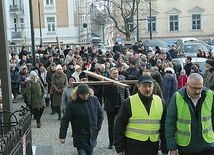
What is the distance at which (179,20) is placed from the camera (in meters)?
58.5

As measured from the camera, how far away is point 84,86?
730 cm

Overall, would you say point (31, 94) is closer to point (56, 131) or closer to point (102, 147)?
point (56, 131)

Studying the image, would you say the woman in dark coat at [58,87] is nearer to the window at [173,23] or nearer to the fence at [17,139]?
the fence at [17,139]

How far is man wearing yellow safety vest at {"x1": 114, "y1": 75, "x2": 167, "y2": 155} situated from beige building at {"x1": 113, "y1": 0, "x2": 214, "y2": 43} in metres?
51.3

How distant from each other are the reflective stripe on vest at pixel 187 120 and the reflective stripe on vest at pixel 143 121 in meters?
0.30

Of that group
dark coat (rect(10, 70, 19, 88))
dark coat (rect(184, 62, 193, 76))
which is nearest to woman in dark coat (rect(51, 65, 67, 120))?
dark coat (rect(10, 70, 19, 88))

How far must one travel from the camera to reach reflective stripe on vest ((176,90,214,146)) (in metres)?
5.85

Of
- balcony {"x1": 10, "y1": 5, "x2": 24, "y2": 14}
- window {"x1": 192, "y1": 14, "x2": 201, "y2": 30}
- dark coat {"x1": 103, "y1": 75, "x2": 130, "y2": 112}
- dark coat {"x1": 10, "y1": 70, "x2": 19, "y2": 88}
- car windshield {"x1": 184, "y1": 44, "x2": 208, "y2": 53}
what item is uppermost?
balcony {"x1": 10, "y1": 5, "x2": 24, "y2": 14}

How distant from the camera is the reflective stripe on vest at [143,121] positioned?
5965 millimetres

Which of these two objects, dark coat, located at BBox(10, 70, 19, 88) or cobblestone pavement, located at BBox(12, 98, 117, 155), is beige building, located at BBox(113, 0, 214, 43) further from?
cobblestone pavement, located at BBox(12, 98, 117, 155)

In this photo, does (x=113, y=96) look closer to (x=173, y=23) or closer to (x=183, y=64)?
(x=183, y=64)

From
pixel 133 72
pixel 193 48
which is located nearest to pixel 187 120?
pixel 133 72

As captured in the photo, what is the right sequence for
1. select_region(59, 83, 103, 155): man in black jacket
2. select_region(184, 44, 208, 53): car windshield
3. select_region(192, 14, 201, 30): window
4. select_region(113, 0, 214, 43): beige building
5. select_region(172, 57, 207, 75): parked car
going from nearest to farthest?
select_region(59, 83, 103, 155): man in black jacket → select_region(172, 57, 207, 75): parked car → select_region(184, 44, 208, 53): car windshield → select_region(113, 0, 214, 43): beige building → select_region(192, 14, 201, 30): window

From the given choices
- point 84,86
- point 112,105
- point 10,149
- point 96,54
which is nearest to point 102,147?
point 112,105
